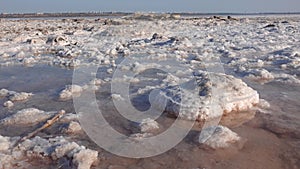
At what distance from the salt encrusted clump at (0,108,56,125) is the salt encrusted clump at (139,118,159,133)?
113cm

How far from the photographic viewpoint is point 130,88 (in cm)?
505

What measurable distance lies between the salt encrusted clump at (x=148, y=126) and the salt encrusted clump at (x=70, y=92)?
1581mm

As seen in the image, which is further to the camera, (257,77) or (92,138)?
(257,77)

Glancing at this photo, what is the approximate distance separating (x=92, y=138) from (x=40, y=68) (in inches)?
181

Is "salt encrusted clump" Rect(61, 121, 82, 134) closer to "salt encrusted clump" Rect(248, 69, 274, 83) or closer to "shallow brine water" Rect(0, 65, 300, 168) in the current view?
"shallow brine water" Rect(0, 65, 300, 168)

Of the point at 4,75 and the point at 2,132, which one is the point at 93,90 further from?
the point at 4,75

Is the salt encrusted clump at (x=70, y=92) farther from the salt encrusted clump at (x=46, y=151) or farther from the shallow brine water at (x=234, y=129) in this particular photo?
the salt encrusted clump at (x=46, y=151)

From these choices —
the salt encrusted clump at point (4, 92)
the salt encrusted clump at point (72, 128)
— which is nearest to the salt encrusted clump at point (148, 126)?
the salt encrusted clump at point (72, 128)

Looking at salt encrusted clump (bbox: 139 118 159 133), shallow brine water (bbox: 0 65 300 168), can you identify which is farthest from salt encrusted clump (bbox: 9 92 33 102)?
salt encrusted clump (bbox: 139 118 159 133)

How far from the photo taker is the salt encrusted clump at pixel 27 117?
11.7ft

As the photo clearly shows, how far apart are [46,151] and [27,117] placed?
106 cm

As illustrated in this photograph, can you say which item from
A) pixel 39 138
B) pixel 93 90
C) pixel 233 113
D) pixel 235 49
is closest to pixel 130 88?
pixel 93 90

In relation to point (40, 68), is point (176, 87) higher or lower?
higher

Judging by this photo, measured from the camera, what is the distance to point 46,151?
2783 millimetres
